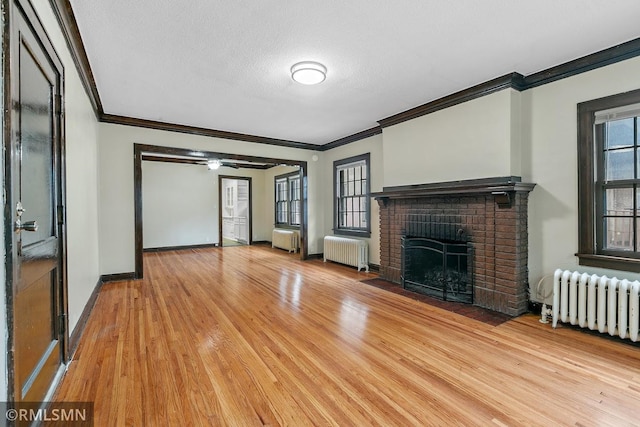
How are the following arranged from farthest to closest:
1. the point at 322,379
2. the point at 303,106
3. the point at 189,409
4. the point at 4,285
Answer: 1. the point at 303,106
2. the point at 322,379
3. the point at 189,409
4. the point at 4,285

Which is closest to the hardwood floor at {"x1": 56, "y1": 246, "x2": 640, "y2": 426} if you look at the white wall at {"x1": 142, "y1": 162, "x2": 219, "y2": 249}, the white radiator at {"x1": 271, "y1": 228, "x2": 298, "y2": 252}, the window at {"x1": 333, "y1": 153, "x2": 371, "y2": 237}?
the window at {"x1": 333, "y1": 153, "x2": 371, "y2": 237}

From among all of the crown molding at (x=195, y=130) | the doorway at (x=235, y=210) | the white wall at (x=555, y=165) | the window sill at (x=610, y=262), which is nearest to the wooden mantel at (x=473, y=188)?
the white wall at (x=555, y=165)

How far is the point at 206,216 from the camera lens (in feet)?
29.1

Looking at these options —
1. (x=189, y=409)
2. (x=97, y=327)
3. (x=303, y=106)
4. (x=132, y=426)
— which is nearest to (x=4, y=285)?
(x=132, y=426)

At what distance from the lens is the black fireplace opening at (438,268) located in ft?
12.5

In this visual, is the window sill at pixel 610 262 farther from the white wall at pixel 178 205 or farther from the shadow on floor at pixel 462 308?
the white wall at pixel 178 205

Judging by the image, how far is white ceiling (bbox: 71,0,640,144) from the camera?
2203mm

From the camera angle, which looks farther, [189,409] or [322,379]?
[322,379]

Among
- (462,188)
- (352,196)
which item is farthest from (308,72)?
(352,196)

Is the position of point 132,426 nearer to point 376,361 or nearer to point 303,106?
point 376,361

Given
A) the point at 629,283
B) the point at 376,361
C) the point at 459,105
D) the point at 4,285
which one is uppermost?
the point at 459,105

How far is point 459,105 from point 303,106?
81.9 inches

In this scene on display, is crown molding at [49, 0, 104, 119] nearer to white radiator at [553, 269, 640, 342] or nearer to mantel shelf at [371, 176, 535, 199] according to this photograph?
mantel shelf at [371, 176, 535, 199]

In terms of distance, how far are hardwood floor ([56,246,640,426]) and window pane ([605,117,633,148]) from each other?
6.02ft
